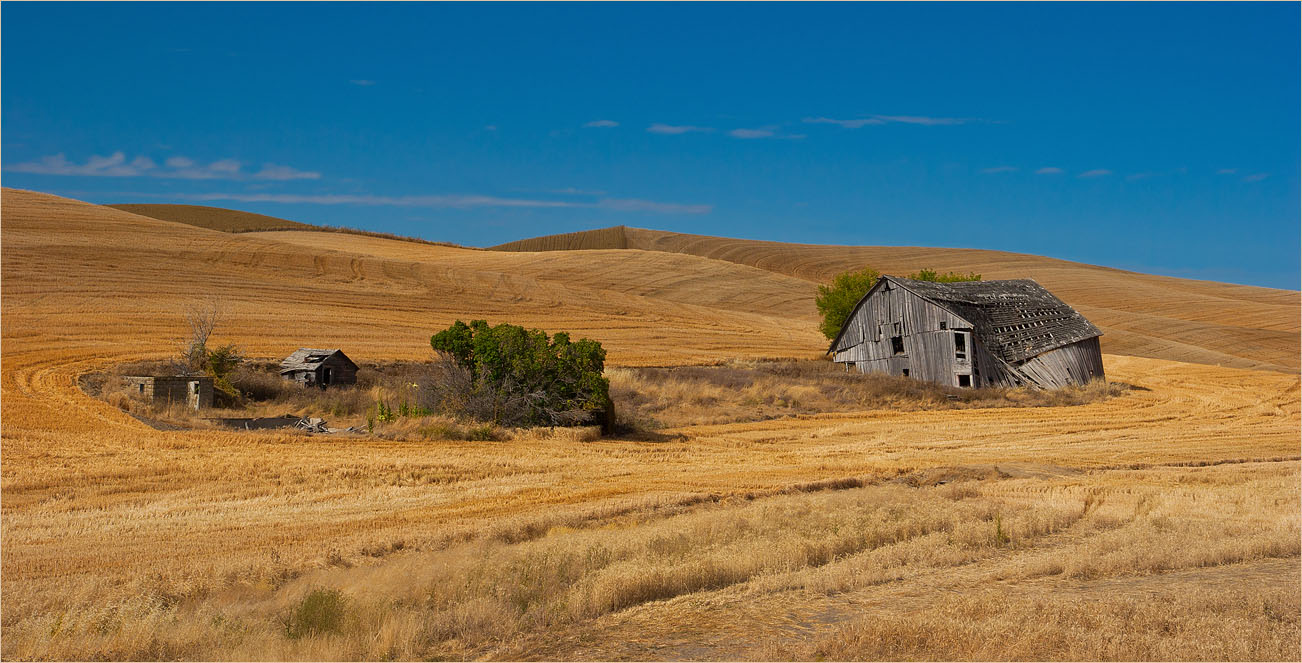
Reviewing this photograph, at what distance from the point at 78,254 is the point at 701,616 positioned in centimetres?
5776

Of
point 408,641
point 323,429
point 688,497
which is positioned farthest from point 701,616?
point 323,429

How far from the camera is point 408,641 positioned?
27.4 ft

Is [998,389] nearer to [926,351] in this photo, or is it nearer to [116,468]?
[926,351]

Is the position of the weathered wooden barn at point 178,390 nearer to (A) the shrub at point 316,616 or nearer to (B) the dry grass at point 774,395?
(B) the dry grass at point 774,395

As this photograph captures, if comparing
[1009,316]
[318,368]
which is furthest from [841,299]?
[318,368]

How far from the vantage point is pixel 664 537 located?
40.1 feet

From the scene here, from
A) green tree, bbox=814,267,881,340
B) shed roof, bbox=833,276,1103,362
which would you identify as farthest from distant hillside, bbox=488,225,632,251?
shed roof, bbox=833,276,1103,362

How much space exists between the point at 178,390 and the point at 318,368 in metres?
6.01

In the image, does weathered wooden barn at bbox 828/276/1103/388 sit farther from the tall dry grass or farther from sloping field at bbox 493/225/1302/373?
the tall dry grass

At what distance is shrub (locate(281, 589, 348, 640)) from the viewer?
8.49 metres

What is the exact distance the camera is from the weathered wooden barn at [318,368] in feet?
110

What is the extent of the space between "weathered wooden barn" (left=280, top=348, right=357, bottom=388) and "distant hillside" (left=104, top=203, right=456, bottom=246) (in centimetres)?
6515

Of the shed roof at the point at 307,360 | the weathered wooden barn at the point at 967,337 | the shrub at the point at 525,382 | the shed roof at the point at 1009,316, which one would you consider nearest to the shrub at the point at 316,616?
the shrub at the point at 525,382

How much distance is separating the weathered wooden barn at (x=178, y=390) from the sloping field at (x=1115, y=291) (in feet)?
179
